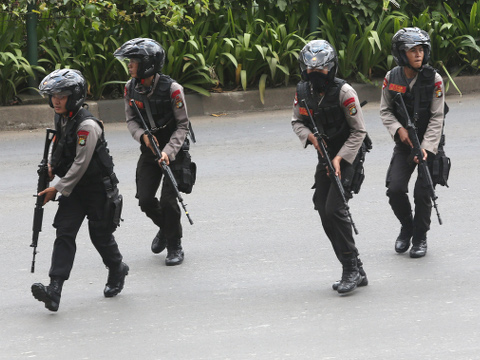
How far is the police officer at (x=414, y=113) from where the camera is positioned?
22.6ft

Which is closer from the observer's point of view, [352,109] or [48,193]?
[48,193]

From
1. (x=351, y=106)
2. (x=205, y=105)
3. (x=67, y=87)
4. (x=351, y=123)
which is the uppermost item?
(x=67, y=87)

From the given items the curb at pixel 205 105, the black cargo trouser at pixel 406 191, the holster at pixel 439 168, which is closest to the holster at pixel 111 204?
the black cargo trouser at pixel 406 191

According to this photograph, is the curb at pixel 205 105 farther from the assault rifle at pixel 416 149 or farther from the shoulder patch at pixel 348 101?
the shoulder patch at pixel 348 101

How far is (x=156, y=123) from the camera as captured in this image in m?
7.16

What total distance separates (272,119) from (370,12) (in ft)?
8.87

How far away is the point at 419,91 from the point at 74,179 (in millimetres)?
2609

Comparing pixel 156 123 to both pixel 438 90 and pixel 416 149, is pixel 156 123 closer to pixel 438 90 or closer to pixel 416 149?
pixel 416 149

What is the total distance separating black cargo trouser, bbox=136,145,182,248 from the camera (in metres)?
7.17

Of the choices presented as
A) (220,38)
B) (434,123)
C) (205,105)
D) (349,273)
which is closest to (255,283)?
(349,273)

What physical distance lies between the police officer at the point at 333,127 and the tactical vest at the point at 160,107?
1119mm

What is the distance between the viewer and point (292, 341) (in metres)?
5.59

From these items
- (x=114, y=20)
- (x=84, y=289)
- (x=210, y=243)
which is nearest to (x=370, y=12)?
(x=114, y=20)

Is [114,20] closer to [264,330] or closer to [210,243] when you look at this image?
[210,243]
